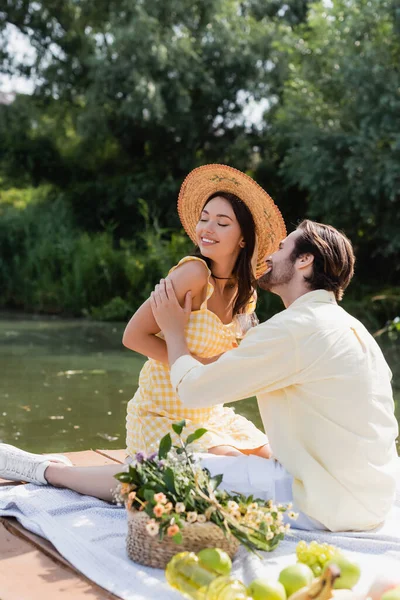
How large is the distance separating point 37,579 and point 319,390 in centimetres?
95

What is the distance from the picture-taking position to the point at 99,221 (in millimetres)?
17453

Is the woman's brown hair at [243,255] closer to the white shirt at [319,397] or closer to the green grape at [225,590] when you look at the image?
the white shirt at [319,397]

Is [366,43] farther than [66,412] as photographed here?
Yes

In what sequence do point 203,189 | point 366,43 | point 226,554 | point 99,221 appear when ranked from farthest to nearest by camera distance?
point 99,221
point 366,43
point 203,189
point 226,554

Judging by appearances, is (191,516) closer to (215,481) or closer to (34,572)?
(215,481)

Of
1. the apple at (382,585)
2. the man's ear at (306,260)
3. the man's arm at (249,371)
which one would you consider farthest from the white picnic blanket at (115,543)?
the man's ear at (306,260)

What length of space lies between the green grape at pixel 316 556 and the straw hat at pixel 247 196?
1.36 metres

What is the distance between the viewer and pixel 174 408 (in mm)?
2957

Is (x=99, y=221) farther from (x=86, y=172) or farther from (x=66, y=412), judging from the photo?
(x=66, y=412)

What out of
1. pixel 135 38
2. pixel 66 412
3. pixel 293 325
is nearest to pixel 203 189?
pixel 293 325

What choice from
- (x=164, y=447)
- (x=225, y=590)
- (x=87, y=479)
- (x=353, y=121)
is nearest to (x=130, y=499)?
(x=164, y=447)

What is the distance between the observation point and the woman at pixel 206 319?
2.92 metres

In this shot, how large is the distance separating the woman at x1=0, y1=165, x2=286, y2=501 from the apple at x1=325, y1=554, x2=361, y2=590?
870 mm

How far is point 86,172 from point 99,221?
1312mm
